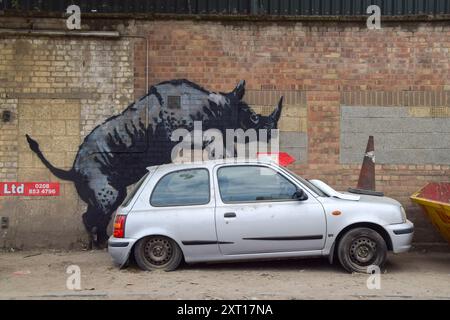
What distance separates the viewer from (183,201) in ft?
25.7

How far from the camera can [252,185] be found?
7844mm

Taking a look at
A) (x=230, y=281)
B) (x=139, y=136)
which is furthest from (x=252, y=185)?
(x=139, y=136)

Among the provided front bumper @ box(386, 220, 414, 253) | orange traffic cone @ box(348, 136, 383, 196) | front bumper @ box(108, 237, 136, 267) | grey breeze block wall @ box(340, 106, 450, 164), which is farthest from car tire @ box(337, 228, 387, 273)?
front bumper @ box(108, 237, 136, 267)

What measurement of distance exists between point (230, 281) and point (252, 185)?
4.22 ft

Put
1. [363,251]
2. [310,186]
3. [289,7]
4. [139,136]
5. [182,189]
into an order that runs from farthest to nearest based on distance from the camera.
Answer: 1. [289,7]
2. [139,136]
3. [310,186]
4. [182,189]
5. [363,251]

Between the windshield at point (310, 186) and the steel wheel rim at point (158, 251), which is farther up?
the windshield at point (310, 186)

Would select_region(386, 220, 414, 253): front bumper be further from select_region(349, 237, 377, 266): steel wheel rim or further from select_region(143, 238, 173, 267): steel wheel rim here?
select_region(143, 238, 173, 267): steel wheel rim

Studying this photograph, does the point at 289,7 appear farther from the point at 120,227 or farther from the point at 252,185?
the point at 120,227

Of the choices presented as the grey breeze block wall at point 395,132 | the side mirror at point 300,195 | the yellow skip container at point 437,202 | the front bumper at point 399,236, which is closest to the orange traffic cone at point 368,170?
the grey breeze block wall at point 395,132

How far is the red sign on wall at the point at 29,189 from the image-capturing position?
9.79 metres

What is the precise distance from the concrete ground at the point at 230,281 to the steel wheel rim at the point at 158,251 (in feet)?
0.65

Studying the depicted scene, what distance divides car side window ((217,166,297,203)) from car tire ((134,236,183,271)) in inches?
36.8

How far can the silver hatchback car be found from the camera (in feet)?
25.1

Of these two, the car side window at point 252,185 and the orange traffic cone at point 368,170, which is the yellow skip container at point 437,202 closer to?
the orange traffic cone at point 368,170
